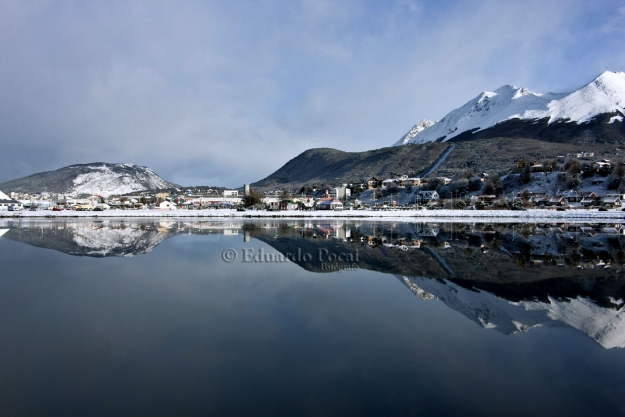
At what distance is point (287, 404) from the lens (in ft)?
11.9

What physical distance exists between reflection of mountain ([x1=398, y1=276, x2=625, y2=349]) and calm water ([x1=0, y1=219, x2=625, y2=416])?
4 cm

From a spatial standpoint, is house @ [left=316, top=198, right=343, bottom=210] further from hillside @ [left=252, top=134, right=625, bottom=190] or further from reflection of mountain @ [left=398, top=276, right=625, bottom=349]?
reflection of mountain @ [left=398, top=276, right=625, bottom=349]

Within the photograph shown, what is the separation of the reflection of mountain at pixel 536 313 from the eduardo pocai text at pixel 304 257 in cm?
359

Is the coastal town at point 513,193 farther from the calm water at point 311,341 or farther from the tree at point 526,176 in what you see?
the calm water at point 311,341

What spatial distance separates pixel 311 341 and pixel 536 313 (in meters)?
4.11

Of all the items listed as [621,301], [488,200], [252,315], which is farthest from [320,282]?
[488,200]

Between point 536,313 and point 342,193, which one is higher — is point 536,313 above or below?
below

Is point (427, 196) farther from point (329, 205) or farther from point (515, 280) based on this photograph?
point (515, 280)

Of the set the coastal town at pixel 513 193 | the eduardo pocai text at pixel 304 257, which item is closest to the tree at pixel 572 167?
the coastal town at pixel 513 193

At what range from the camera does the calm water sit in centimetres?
376

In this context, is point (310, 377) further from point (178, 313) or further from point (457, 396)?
point (178, 313)

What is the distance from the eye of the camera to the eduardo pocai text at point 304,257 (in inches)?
458

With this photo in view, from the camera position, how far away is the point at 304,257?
43.4ft

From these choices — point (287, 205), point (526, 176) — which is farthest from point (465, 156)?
point (287, 205)
